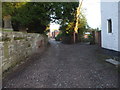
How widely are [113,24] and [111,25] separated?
0.51 m

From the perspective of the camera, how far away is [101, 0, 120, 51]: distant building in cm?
702

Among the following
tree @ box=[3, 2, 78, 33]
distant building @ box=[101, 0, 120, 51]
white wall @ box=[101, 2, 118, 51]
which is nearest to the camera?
distant building @ box=[101, 0, 120, 51]

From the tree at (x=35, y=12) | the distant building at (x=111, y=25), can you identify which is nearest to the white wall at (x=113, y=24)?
the distant building at (x=111, y=25)

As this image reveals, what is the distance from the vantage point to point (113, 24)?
24.5 ft

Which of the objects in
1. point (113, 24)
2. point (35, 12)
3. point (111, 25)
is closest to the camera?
point (113, 24)

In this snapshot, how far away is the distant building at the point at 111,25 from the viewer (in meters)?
7.02

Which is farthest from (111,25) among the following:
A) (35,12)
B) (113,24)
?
(35,12)

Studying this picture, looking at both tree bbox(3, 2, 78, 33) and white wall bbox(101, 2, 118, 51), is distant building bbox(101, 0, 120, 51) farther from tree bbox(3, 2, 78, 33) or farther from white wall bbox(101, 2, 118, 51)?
tree bbox(3, 2, 78, 33)

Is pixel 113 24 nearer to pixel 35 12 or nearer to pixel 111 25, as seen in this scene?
pixel 111 25

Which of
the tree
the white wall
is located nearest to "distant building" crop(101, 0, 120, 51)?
the white wall

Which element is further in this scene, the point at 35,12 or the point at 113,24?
the point at 35,12

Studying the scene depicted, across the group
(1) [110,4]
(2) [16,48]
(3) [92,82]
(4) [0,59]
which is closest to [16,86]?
(4) [0,59]

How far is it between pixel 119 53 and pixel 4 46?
625 cm

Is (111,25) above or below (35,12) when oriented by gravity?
below
